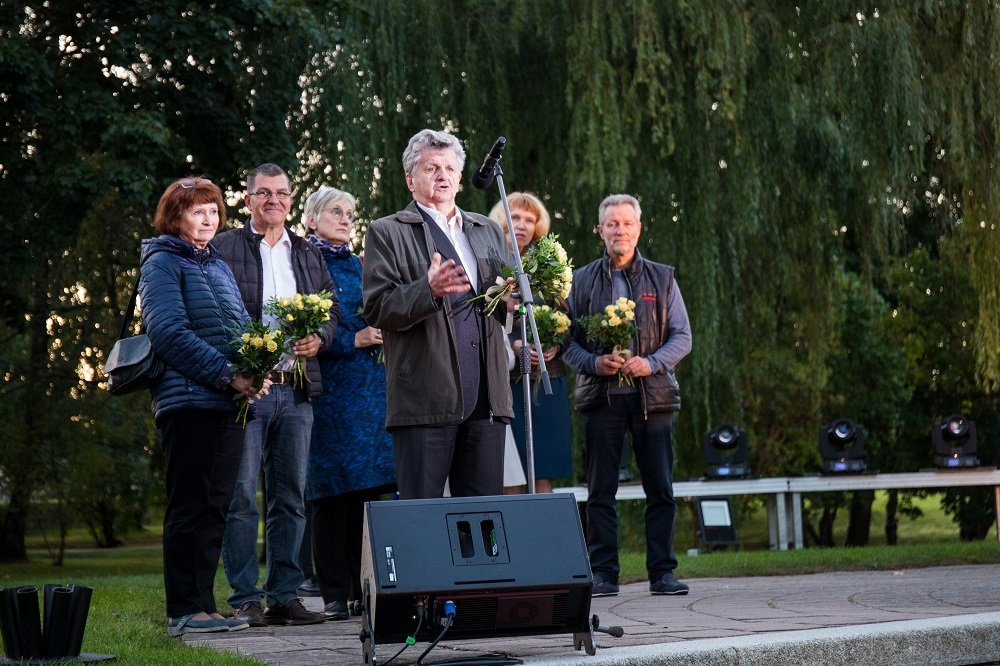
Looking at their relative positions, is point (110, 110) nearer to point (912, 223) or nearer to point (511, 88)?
point (511, 88)

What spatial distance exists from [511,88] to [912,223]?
13822mm

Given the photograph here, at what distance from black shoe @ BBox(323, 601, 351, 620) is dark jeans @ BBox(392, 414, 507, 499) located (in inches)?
49.6

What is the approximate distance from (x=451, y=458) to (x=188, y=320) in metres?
1.29

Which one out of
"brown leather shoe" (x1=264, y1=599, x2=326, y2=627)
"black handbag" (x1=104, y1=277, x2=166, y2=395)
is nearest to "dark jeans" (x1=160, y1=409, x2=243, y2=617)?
"black handbag" (x1=104, y1=277, x2=166, y2=395)

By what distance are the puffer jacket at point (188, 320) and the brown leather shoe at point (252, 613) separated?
96cm

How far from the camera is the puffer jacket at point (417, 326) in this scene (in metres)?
4.45

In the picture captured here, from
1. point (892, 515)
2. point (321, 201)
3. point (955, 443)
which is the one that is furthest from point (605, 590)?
point (892, 515)

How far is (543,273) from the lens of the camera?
4.61m

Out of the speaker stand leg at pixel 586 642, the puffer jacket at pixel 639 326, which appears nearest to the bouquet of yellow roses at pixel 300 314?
the puffer jacket at pixel 639 326

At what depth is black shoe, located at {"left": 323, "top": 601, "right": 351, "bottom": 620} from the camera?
18.5 feet

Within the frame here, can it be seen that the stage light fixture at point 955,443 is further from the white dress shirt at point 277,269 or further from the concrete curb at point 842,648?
the white dress shirt at point 277,269

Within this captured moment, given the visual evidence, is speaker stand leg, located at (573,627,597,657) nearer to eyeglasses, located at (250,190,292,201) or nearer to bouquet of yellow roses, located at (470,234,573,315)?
bouquet of yellow roses, located at (470,234,573,315)

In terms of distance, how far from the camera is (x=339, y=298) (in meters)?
6.21

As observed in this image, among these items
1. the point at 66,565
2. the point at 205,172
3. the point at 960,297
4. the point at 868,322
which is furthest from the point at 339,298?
the point at 868,322
